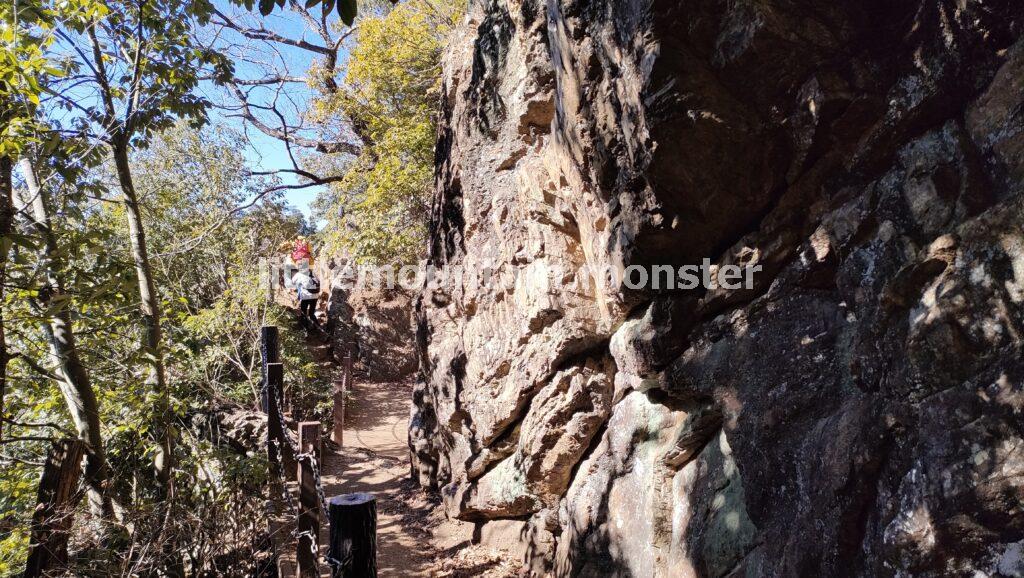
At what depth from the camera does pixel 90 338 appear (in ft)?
14.2

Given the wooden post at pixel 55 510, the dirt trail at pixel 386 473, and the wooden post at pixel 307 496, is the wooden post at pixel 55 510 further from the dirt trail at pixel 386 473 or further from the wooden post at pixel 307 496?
the dirt trail at pixel 386 473

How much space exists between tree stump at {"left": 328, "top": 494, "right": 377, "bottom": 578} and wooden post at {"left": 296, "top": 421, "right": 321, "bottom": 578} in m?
2.10

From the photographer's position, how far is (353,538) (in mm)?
2203

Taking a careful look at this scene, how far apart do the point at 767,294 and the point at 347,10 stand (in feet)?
8.95

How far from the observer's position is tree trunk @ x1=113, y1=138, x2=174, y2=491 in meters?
4.34

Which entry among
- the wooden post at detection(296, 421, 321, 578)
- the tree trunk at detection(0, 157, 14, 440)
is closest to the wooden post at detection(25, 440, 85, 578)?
the tree trunk at detection(0, 157, 14, 440)

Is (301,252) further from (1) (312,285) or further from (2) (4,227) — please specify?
(2) (4,227)

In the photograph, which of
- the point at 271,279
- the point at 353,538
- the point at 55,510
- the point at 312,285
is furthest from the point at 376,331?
the point at 353,538

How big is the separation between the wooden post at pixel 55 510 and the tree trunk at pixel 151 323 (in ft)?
3.47

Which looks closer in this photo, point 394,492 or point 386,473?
point 394,492

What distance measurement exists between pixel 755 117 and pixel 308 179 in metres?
12.4

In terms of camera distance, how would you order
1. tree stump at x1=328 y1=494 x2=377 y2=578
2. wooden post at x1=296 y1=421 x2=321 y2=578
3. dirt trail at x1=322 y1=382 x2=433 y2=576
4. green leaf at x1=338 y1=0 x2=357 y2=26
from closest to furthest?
green leaf at x1=338 y1=0 x2=357 y2=26 → tree stump at x1=328 y1=494 x2=377 y2=578 → wooden post at x1=296 y1=421 x2=321 y2=578 → dirt trail at x1=322 y1=382 x2=433 y2=576

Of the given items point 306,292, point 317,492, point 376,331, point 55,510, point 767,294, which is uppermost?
point 306,292

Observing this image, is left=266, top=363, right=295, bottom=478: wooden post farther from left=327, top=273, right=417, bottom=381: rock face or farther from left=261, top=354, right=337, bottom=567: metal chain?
left=327, top=273, right=417, bottom=381: rock face
